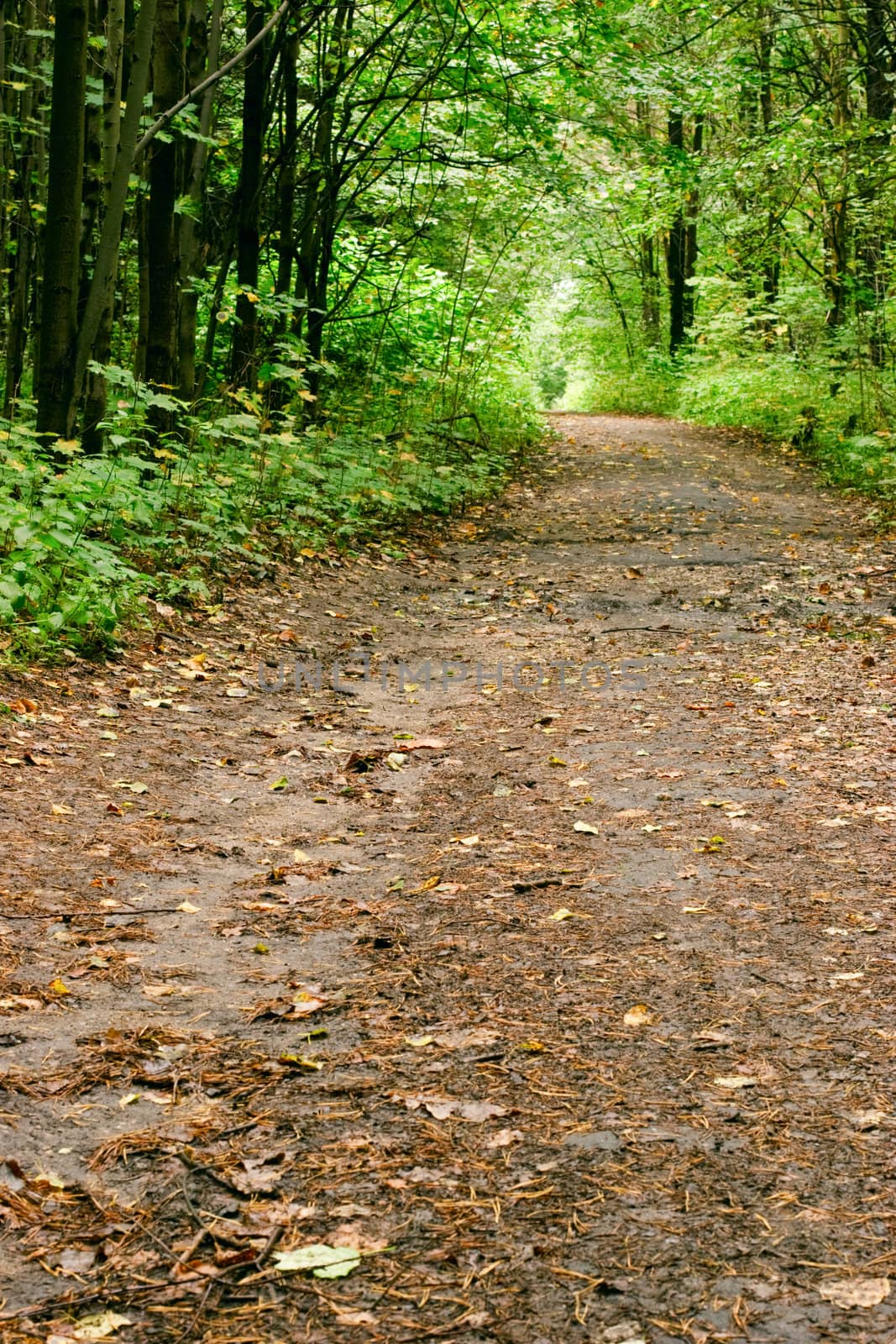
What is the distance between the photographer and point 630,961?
3494 mm

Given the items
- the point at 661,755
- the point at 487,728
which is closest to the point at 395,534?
the point at 487,728

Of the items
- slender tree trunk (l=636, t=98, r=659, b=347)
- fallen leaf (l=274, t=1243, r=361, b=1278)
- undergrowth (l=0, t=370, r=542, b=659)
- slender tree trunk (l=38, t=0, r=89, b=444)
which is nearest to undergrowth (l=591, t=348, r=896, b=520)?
slender tree trunk (l=636, t=98, r=659, b=347)

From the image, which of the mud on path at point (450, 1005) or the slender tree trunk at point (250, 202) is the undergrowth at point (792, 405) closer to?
the slender tree trunk at point (250, 202)

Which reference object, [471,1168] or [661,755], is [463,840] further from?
[471,1168]

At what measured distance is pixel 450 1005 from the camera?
10.7 ft

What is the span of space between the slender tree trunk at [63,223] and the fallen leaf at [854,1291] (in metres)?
6.65

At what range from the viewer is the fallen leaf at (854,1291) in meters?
2.04

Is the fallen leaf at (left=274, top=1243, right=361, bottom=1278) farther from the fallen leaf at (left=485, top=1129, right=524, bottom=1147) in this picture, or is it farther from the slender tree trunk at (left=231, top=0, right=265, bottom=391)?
the slender tree trunk at (left=231, top=0, right=265, bottom=391)

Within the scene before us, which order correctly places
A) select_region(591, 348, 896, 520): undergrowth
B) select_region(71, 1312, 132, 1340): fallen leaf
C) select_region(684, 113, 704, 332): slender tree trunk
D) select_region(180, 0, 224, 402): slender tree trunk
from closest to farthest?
select_region(71, 1312, 132, 1340): fallen leaf
select_region(180, 0, 224, 402): slender tree trunk
select_region(591, 348, 896, 520): undergrowth
select_region(684, 113, 704, 332): slender tree trunk

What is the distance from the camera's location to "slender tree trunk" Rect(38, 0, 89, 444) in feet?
24.0

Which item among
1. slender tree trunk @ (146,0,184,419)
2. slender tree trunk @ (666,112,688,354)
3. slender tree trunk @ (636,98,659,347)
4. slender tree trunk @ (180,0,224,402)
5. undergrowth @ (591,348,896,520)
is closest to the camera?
slender tree trunk @ (146,0,184,419)

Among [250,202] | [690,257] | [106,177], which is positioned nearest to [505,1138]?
[106,177]

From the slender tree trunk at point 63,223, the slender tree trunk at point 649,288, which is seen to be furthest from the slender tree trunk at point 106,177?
the slender tree trunk at point 649,288

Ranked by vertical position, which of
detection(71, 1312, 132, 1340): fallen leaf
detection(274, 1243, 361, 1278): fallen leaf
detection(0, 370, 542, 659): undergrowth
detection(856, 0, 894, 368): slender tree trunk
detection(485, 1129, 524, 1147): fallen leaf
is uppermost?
detection(856, 0, 894, 368): slender tree trunk
